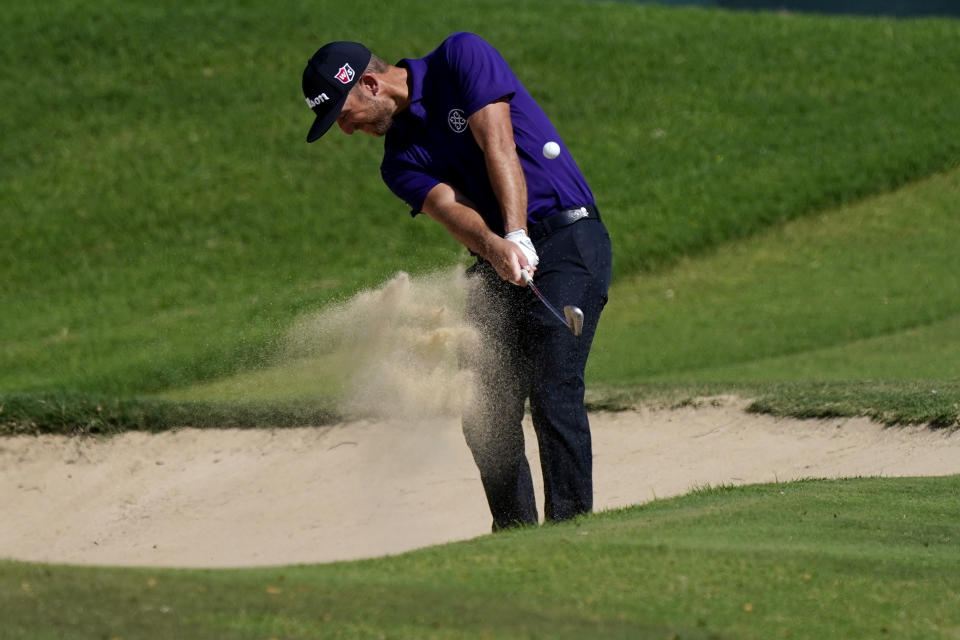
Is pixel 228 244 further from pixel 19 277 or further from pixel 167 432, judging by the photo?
pixel 167 432

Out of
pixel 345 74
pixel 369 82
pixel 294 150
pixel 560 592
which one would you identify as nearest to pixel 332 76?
pixel 345 74

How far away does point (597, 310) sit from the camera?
18.7 feet

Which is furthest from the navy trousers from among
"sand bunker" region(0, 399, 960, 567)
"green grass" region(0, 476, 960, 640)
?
"sand bunker" region(0, 399, 960, 567)

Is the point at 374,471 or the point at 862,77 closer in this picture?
the point at 374,471

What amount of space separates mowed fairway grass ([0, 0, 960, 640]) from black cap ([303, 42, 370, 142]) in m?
1.89

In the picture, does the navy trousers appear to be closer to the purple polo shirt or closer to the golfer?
the golfer

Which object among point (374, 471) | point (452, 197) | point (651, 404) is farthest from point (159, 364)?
point (452, 197)

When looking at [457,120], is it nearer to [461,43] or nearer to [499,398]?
[461,43]

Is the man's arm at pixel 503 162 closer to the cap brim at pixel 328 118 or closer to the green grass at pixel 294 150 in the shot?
the cap brim at pixel 328 118

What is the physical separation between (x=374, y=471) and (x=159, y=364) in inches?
166

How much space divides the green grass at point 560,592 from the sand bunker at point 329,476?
2.66 meters

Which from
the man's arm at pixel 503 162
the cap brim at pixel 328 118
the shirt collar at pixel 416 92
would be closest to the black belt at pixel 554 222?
the man's arm at pixel 503 162

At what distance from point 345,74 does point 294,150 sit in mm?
12280

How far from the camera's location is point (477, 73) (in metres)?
5.51
